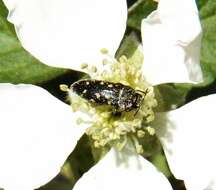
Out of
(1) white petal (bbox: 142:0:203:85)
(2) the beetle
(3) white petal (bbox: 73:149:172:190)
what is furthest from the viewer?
(3) white petal (bbox: 73:149:172:190)

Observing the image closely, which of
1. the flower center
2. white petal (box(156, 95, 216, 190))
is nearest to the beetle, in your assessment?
the flower center

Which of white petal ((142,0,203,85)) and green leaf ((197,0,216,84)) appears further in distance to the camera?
green leaf ((197,0,216,84))

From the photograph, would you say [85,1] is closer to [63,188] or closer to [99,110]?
[99,110]

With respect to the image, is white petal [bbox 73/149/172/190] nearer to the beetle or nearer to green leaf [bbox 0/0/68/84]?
the beetle

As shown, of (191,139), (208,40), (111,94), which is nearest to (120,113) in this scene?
(111,94)

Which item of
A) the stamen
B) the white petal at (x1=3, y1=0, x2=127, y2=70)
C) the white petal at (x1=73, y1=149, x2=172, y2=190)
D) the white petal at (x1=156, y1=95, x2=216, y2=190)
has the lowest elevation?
the white petal at (x1=73, y1=149, x2=172, y2=190)

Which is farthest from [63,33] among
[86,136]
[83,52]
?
[86,136]

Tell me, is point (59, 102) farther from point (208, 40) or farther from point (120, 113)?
point (208, 40)
